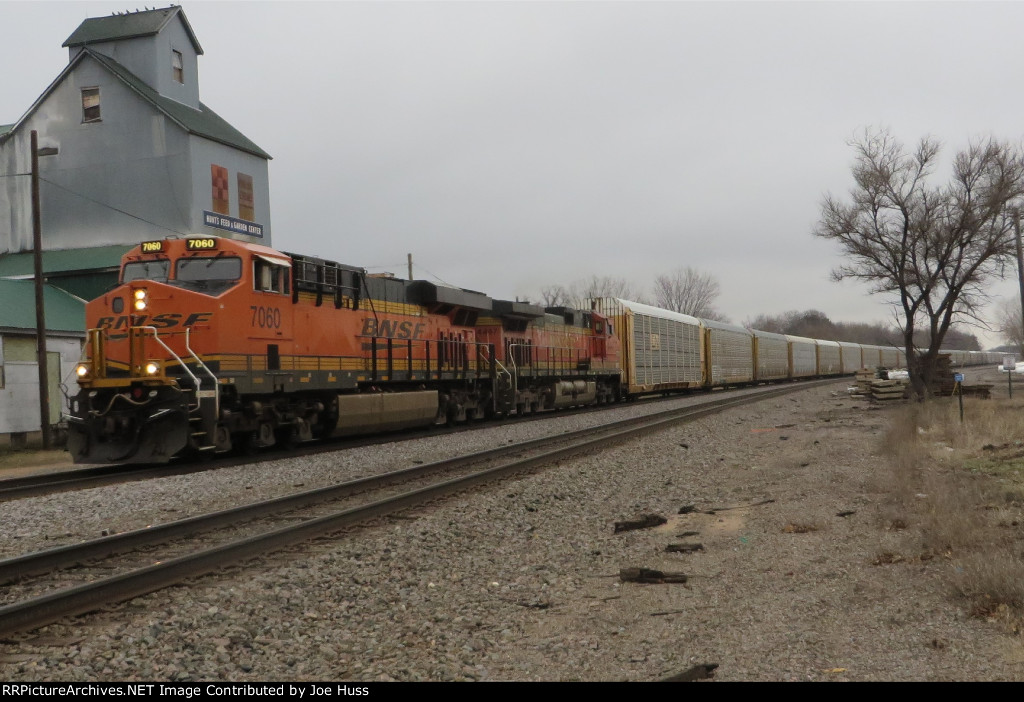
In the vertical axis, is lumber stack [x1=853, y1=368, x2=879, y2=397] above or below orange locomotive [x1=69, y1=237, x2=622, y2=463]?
below

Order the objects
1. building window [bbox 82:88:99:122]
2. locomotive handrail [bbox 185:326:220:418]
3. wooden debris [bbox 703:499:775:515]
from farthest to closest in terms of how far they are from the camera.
A: building window [bbox 82:88:99:122], locomotive handrail [bbox 185:326:220:418], wooden debris [bbox 703:499:775:515]

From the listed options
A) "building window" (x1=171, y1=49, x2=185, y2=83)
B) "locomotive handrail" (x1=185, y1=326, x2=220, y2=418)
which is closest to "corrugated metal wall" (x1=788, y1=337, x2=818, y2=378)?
"building window" (x1=171, y1=49, x2=185, y2=83)

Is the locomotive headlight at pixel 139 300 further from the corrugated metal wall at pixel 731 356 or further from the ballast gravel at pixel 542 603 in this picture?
the corrugated metal wall at pixel 731 356

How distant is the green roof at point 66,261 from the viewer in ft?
83.8

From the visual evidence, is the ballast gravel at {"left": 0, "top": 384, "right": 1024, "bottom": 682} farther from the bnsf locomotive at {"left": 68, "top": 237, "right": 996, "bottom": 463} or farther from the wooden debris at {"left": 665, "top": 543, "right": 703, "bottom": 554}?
the bnsf locomotive at {"left": 68, "top": 237, "right": 996, "bottom": 463}

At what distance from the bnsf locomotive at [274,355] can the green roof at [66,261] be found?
39.6 ft

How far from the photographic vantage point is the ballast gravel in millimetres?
4281

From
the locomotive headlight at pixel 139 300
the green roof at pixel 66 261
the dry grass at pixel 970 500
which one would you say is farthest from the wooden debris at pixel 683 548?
the green roof at pixel 66 261

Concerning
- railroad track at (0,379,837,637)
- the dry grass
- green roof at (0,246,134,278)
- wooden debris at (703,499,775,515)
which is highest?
green roof at (0,246,134,278)

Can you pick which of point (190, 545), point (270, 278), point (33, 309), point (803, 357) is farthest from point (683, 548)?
point (803, 357)

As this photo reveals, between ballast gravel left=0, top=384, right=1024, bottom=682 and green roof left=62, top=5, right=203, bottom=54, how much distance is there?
23.3 meters

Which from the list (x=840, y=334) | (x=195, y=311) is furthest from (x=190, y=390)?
(x=840, y=334)

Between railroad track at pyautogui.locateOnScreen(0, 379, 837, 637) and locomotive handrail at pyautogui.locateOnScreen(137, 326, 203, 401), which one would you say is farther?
locomotive handrail at pyautogui.locateOnScreen(137, 326, 203, 401)
